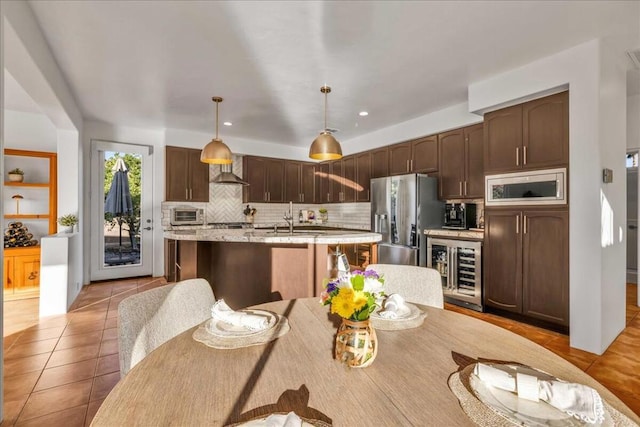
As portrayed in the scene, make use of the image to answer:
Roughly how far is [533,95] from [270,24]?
258 centimetres

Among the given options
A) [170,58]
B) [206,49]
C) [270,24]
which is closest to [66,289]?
[170,58]

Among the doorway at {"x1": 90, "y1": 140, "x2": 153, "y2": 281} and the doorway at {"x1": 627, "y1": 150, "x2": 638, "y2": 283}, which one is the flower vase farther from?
the doorway at {"x1": 627, "y1": 150, "x2": 638, "y2": 283}

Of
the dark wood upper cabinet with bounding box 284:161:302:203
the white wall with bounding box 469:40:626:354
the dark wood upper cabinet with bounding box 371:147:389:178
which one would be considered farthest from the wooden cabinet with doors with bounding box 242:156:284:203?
the white wall with bounding box 469:40:626:354

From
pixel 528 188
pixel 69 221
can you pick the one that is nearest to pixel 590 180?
pixel 528 188

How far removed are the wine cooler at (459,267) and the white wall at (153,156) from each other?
4467 mm

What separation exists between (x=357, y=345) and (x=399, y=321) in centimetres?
39

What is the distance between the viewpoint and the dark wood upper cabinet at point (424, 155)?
14.3 feet

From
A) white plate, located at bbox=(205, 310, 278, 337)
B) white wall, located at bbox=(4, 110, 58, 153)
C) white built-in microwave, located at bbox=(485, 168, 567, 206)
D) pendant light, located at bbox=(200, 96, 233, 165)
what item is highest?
white wall, located at bbox=(4, 110, 58, 153)

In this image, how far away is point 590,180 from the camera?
2.57 metres

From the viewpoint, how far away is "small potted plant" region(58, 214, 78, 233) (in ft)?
12.5

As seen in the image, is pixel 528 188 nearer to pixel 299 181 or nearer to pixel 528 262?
pixel 528 262

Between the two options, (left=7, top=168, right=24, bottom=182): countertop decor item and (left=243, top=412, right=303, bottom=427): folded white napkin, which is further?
(left=7, top=168, right=24, bottom=182): countertop decor item

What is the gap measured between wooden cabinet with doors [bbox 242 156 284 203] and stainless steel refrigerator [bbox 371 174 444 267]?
2232mm

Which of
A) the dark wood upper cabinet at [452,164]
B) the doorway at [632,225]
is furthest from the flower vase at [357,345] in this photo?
the doorway at [632,225]
